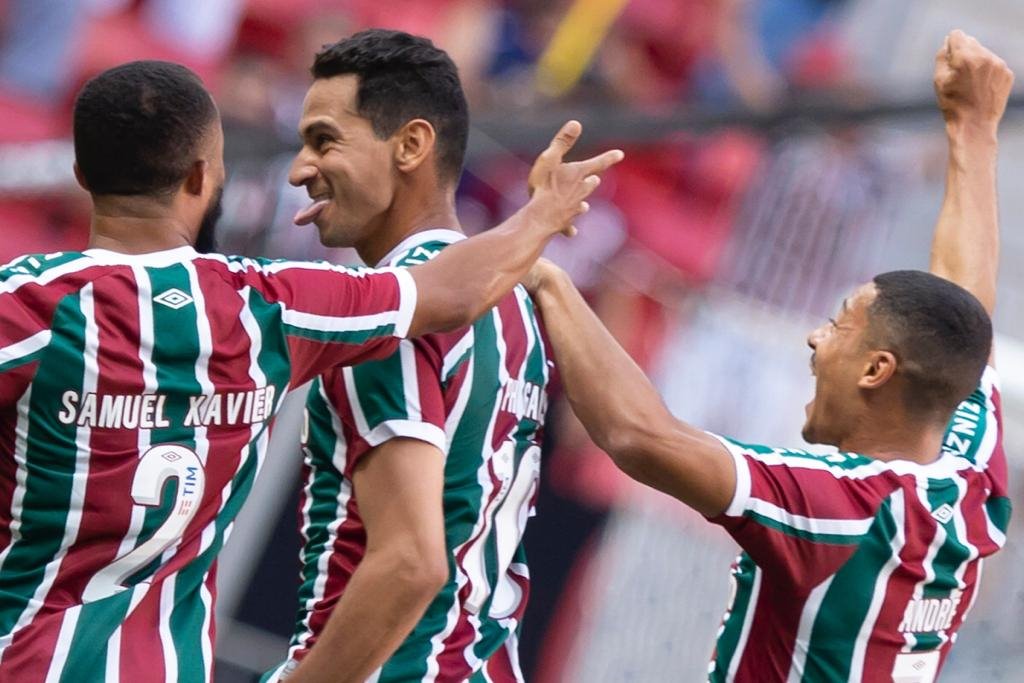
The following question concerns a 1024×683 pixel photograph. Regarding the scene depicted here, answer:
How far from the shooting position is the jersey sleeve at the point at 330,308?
9.23 ft

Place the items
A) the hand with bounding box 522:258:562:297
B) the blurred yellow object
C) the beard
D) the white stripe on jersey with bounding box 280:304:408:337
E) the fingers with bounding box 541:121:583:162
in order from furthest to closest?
1. the blurred yellow object
2. the hand with bounding box 522:258:562:297
3. the fingers with bounding box 541:121:583:162
4. the beard
5. the white stripe on jersey with bounding box 280:304:408:337

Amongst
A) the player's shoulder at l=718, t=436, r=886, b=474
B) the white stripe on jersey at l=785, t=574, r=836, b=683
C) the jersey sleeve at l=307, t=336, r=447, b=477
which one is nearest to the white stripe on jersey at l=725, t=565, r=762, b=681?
the white stripe on jersey at l=785, t=574, r=836, b=683

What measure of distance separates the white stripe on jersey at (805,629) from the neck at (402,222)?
964 millimetres

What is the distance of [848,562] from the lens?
3029 mm

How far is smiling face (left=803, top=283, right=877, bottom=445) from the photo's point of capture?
3.21 m

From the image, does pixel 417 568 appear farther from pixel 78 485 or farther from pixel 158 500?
pixel 78 485

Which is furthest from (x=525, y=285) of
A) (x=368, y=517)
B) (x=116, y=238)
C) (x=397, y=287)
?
(x=116, y=238)

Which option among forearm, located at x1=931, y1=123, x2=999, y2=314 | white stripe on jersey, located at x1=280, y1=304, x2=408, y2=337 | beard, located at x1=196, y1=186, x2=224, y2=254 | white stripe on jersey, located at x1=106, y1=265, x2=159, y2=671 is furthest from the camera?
forearm, located at x1=931, y1=123, x2=999, y2=314

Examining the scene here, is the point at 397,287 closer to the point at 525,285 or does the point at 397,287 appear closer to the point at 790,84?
the point at 525,285

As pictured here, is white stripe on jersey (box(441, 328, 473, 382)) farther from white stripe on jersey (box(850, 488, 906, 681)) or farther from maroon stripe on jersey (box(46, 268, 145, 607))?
white stripe on jersey (box(850, 488, 906, 681))

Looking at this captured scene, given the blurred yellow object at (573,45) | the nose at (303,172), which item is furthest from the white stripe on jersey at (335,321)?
the blurred yellow object at (573,45)

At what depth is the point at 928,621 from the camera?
3135 millimetres

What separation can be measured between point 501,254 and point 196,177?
55 centimetres

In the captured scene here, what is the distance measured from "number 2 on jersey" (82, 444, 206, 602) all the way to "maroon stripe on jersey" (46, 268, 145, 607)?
2cm
